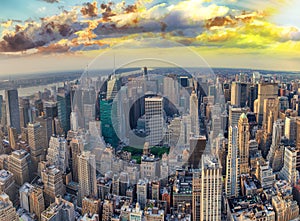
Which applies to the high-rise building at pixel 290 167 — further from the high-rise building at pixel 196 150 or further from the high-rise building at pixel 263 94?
the high-rise building at pixel 196 150

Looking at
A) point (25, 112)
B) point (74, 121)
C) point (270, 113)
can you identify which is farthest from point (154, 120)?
point (270, 113)

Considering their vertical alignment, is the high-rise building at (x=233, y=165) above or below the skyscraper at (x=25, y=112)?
below

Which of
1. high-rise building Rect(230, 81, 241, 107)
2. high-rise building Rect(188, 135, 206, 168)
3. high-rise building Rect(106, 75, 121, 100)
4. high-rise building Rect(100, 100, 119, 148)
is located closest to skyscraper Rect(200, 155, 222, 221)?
high-rise building Rect(188, 135, 206, 168)

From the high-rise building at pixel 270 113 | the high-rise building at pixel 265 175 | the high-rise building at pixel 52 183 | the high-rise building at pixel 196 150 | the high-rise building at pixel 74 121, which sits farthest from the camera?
the high-rise building at pixel 270 113

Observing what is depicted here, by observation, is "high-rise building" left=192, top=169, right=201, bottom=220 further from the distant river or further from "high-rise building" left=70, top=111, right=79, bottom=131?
the distant river

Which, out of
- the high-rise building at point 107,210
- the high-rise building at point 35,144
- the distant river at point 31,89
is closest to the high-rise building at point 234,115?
the high-rise building at point 107,210

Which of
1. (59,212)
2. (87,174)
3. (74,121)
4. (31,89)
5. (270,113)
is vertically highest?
(31,89)

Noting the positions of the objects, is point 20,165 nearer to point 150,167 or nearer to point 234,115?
point 150,167
